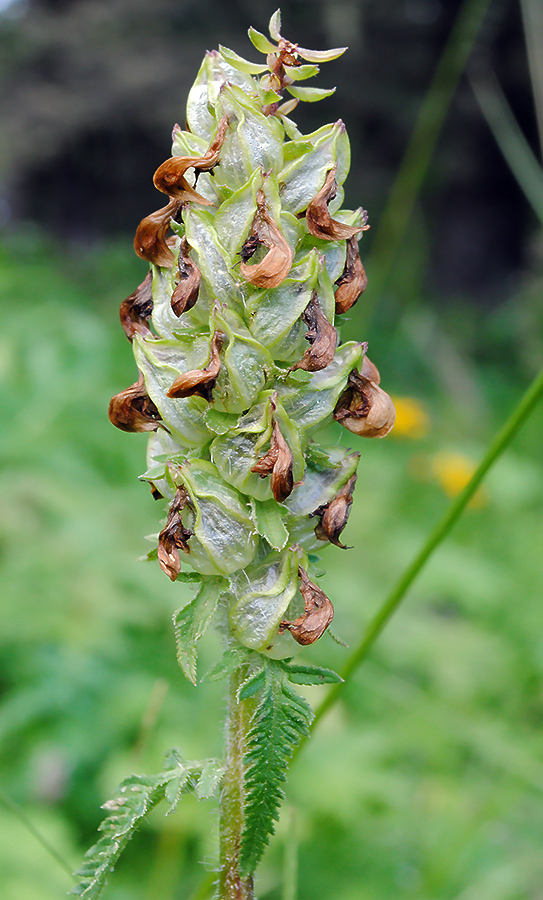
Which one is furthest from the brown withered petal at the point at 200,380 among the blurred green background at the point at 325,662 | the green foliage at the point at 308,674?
the blurred green background at the point at 325,662

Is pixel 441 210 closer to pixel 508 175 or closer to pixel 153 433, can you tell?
pixel 508 175

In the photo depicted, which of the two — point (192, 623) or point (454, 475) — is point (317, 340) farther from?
point (454, 475)

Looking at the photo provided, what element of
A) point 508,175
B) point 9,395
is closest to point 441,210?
point 508,175

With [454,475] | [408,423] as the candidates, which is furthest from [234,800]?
[408,423]

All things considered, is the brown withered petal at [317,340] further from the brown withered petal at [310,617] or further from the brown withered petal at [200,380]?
the brown withered petal at [310,617]

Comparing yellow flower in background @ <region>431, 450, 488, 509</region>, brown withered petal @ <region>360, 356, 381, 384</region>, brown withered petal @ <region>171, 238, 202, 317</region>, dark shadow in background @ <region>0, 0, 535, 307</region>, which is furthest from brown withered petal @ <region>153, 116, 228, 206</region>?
dark shadow in background @ <region>0, 0, 535, 307</region>
